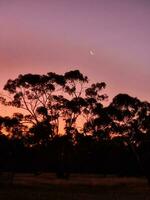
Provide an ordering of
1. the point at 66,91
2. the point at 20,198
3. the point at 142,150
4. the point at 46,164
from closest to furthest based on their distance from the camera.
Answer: the point at 20,198 → the point at 142,150 → the point at 66,91 → the point at 46,164

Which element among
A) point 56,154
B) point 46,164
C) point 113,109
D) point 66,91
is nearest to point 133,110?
point 113,109

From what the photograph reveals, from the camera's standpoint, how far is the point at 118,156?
225 ft

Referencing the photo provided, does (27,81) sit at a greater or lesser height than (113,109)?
greater

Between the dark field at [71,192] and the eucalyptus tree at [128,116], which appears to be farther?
the eucalyptus tree at [128,116]

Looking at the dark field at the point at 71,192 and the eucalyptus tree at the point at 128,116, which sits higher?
the eucalyptus tree at the point at 128,116

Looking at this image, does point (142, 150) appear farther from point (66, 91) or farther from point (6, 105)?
point (6, 105)

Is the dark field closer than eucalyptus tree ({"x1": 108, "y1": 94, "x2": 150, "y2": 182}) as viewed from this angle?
Yes

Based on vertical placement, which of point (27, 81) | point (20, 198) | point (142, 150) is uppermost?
point (27, 81)

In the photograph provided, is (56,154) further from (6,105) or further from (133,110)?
(133,110)

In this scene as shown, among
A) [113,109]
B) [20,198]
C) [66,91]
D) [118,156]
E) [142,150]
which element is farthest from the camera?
[118,156]

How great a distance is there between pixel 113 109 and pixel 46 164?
109 feet

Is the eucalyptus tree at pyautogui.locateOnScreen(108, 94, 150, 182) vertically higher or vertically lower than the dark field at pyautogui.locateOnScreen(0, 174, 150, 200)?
higher

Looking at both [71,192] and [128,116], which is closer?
[71,192]

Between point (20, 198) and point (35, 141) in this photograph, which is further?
point (35, 141)
